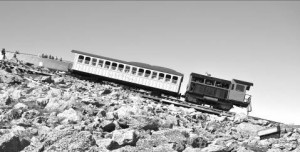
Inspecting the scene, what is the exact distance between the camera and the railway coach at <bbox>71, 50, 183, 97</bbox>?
94.9 feet

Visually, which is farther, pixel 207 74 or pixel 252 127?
pixel 207 74

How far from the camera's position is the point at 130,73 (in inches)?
1147

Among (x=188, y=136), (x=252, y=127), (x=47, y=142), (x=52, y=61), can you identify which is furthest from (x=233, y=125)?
(x=52, y=61)

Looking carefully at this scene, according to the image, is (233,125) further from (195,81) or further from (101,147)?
(101,147)

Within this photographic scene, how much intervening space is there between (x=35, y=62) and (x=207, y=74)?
76.5ft

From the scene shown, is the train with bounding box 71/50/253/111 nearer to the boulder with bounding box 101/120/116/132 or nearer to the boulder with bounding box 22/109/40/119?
the boulder with bounding box 22/109/40/119

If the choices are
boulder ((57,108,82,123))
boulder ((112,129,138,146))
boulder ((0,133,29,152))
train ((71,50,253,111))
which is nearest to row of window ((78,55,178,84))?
train ((71,50,253,111))

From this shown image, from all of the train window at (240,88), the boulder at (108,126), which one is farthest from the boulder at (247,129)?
the train window at (240,88)

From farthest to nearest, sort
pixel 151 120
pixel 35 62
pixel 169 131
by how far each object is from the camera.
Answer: pixel 35 62 → pixel 151 120 → pixel 169 131

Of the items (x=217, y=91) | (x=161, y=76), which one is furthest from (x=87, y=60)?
(x=217, y=91)

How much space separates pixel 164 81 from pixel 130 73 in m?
3.73

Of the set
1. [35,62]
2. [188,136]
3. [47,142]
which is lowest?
[47,142]

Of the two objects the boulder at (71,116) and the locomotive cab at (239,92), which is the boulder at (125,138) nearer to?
the boulder at (71,116)

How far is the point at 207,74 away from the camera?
30.1m
